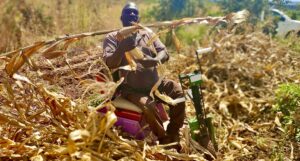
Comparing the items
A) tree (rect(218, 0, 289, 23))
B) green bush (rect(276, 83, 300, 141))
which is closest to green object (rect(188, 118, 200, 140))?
green bush (rect(276, 83, 300, 141))

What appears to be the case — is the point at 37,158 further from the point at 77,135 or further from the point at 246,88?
the point at 246,88

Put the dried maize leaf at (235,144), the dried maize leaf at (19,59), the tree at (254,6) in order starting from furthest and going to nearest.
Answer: the tree at (254,6) → the dried maize leaf at (235,144) → the dried maize leaf at (19,59)

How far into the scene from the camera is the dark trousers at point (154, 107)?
3.88 m

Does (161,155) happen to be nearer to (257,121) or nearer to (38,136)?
(38,136)

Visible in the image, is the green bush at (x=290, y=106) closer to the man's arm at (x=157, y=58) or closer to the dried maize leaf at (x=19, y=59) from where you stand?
the man's arm at (x=157, y=58)

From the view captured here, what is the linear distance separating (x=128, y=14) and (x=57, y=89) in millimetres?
935

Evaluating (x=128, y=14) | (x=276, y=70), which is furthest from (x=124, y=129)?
(x=276, y=70)

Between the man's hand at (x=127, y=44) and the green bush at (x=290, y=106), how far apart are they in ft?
7.88

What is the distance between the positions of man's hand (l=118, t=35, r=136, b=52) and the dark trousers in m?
0.41

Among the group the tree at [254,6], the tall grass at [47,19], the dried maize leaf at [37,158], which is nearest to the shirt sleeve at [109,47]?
the dried maize leaf at [37,158]

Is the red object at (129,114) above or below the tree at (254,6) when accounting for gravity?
below

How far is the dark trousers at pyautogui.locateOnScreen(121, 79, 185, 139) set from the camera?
3885 millimetres

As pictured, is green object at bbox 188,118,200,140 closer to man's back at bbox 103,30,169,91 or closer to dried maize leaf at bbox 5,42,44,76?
man's back at bbox 103,30,169,91

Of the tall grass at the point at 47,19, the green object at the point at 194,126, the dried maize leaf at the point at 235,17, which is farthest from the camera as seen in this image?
the tall grass at the point at 47,19
